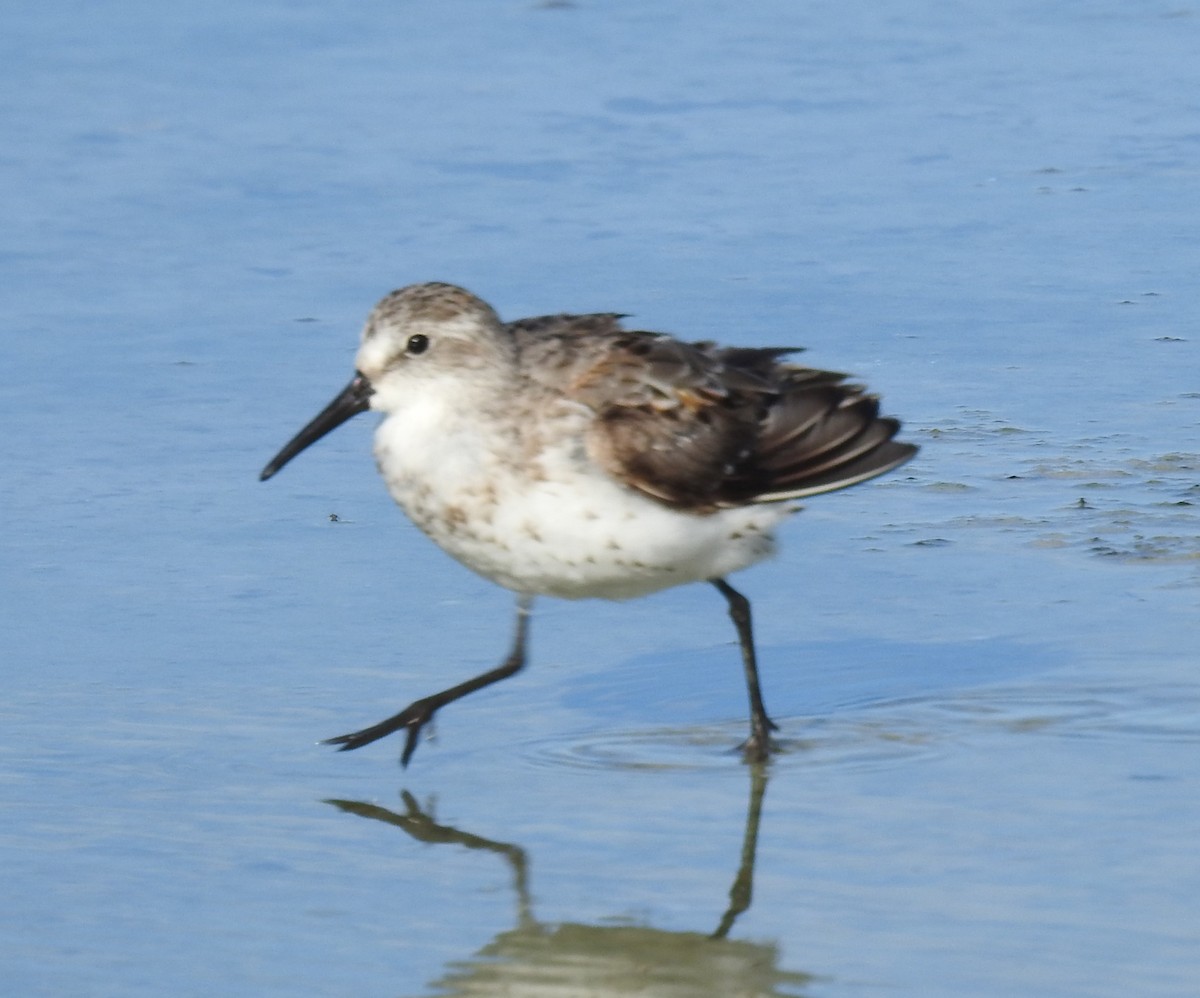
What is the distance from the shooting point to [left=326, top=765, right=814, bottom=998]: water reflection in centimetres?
482

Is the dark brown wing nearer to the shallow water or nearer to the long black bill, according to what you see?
the long black bill

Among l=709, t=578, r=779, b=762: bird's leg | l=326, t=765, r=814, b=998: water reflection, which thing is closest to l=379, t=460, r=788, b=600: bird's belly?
l=709, t=578, r=779, b=762: bird's leg

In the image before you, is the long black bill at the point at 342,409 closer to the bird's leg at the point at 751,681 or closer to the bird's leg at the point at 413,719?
the bird's leg at the point at 413,719

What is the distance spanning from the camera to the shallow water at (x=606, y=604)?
512 cm

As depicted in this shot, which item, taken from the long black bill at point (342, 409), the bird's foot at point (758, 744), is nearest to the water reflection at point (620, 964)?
the bird's foot at point (758, 744)

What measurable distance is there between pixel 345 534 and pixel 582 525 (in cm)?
180

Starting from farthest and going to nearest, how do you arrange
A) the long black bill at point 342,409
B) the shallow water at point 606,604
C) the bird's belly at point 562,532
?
the long black bill at point 342,409, the bird's belly at point 562,532, the shallow water at point 606,604

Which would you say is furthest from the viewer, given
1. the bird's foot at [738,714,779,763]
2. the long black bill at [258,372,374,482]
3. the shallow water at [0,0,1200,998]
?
the long black bill at [258,372,374,482]

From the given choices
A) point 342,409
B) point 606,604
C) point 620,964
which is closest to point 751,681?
point 606,604

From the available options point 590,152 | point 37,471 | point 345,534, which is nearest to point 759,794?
point 345,534

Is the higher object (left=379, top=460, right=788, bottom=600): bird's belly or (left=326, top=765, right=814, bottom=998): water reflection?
(left=379, top=460, right=788, bottom=600): bird's belly

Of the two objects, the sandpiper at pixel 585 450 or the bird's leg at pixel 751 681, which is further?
the bird's leg at pixel 751 681

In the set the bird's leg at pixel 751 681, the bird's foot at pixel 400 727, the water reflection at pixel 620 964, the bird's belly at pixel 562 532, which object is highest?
the bird's belly at pixel 562 532

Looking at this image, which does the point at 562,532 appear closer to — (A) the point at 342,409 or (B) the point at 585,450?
(B) the point at 585,450
